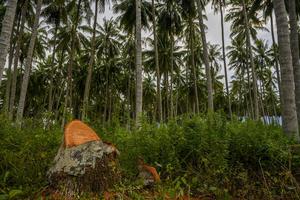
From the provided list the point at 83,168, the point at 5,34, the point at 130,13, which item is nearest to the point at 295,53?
the point at 83,168

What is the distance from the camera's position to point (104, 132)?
4.58 m

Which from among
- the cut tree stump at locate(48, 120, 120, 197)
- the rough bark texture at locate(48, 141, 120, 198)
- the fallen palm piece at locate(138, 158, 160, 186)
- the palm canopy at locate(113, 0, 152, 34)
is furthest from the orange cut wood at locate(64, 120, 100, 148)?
the palm canopy at locate(113, 0, 152, 34)

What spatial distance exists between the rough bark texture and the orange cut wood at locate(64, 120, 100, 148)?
4.2 inches

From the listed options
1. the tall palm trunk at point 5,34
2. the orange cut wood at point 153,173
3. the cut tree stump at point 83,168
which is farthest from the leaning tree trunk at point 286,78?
the tall palm trunk at point 5,34

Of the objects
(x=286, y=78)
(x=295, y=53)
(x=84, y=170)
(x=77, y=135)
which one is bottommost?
(x=84, y=170)

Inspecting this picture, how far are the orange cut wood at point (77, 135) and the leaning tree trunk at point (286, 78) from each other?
3.76 meters

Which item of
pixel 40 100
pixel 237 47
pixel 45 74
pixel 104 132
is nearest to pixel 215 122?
pixel 104 132

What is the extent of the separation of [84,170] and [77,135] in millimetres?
643

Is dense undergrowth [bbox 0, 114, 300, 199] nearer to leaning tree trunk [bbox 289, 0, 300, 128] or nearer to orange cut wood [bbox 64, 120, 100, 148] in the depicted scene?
orange cut wood [bbox 64, 120, 100, 148]

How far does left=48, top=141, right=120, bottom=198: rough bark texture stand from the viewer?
9.56 ft

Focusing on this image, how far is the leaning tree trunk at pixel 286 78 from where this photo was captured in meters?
4.79

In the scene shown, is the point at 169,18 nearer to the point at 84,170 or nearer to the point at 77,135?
the point at 77,135

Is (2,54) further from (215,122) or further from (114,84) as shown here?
(114,84)

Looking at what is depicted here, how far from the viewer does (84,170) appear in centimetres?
297
